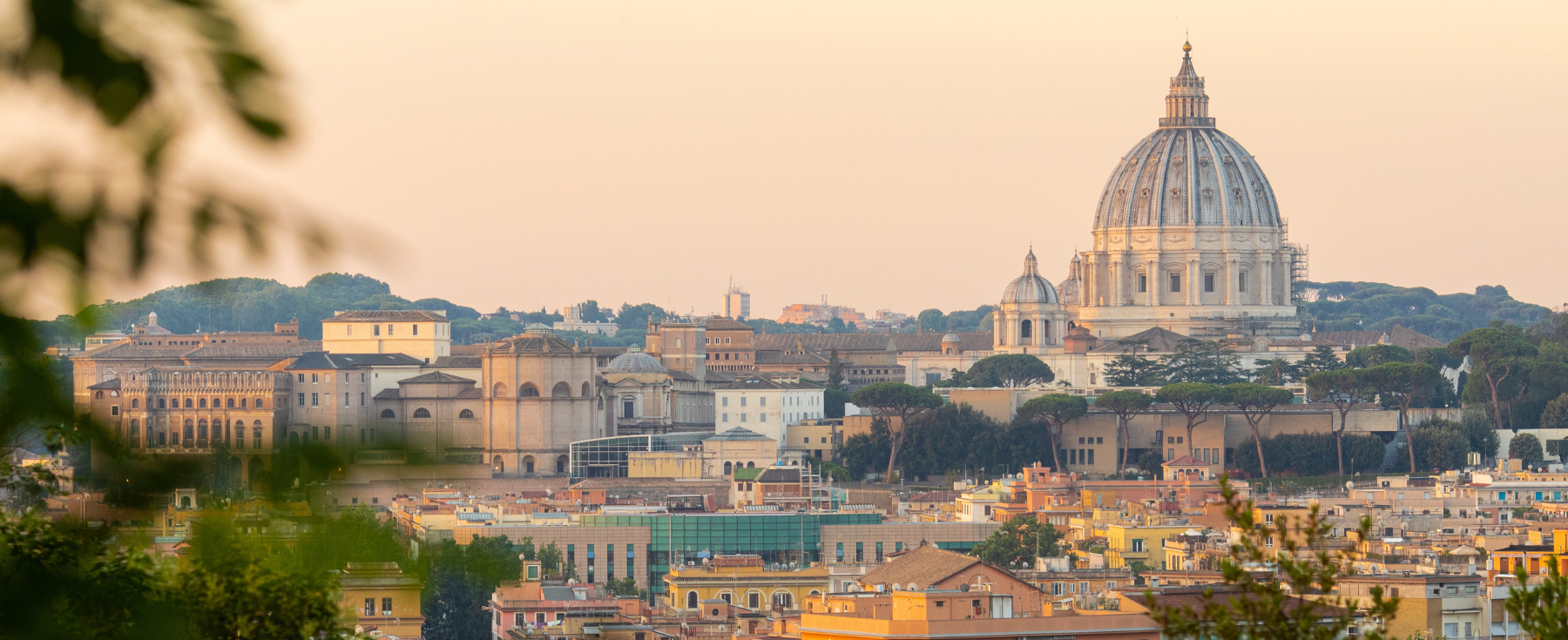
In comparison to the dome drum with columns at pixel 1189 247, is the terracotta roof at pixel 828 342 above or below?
below

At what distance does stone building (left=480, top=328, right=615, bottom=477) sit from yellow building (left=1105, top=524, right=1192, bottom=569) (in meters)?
19.6

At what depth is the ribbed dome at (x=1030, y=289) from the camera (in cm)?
7194

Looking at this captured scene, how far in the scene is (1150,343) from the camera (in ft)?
233

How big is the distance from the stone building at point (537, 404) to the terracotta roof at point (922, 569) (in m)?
27.6

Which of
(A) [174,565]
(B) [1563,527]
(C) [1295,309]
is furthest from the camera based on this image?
(C) [1295,309]

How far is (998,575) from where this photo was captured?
945 inches

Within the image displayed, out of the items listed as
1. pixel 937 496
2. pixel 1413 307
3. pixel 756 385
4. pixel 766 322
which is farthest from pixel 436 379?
pixel 1413 307

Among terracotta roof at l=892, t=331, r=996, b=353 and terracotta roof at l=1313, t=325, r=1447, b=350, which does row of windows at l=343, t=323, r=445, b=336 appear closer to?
terracotta roof at l=892, t=331, r=996, b=353

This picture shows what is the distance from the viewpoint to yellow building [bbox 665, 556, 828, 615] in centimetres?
3161

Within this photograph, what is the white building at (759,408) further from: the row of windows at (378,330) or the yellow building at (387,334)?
the row of windows at (378,330)

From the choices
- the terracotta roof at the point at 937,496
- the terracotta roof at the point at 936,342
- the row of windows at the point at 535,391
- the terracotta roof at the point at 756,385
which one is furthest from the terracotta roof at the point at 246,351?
the terracotta roof at the point at 936,342

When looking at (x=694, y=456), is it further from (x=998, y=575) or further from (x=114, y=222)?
(x=114, y=222)

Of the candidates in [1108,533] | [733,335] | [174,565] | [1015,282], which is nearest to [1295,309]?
[1015,282]

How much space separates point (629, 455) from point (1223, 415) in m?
13.5
